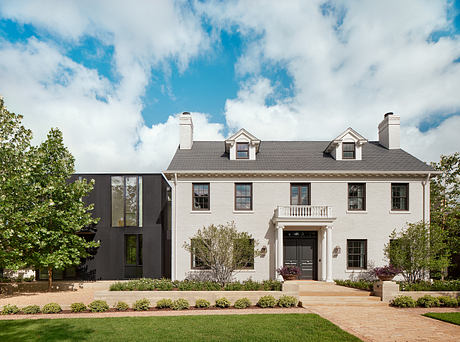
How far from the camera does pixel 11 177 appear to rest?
14.3 m

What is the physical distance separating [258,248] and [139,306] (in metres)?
8.08

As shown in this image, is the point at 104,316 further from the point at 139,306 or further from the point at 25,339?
the point at 25,339

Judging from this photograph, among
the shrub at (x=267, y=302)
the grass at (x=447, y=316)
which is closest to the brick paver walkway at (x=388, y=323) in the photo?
the grass at (x=447, y=316)

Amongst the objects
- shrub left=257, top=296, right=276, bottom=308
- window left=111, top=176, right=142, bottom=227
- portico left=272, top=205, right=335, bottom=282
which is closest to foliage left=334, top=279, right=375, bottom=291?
portico left=272, top=205, right=335, bottom=282

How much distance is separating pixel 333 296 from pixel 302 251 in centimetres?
459

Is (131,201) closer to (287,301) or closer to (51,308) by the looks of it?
(51,308)

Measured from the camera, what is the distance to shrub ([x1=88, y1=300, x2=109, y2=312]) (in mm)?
12438

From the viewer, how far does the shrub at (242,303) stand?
12.9m

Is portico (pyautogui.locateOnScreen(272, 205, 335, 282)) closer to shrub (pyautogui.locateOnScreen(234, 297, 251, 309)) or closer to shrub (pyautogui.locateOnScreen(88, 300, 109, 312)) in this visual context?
shrub (pyautogui.locateOnScreen(234, 297, 251, 309))

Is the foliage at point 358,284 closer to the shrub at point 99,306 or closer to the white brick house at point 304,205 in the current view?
the white brick house at point 304,205

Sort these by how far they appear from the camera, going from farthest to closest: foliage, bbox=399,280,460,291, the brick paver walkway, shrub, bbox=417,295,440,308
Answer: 1. foliage, bbox=399,280,460,291
2. shrub, bbox=417,295,440,308
3. the brick paver walkway

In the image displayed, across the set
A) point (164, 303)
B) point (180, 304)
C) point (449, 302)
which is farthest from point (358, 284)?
point (164, 303)

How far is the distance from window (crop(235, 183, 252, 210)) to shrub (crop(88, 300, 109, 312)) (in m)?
9.18

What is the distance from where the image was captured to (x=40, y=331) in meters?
9.50
